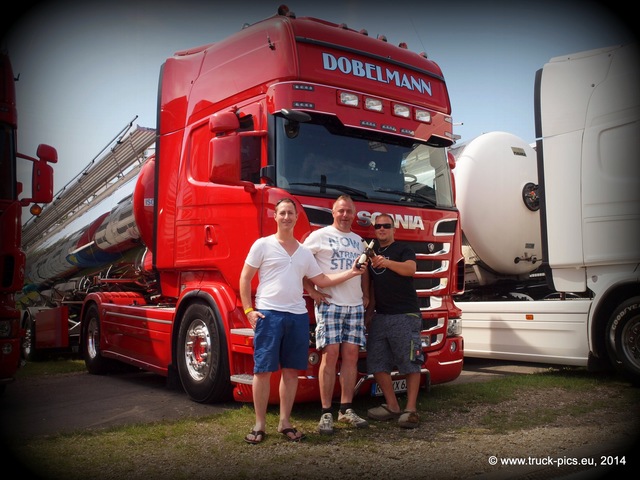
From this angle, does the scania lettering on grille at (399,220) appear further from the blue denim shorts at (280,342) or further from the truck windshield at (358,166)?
the blue denim shorts at (280,342)

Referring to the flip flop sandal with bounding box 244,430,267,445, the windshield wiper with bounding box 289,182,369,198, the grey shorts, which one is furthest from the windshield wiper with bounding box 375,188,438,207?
the flip flop sandal with bounding box 244,430,267,445

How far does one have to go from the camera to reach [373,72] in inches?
241

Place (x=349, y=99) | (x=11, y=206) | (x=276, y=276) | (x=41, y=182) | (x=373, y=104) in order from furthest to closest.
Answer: (x=41, y=182) → (x=11, y=206) → (x=373, y=104) → (x=349, y=99) → (x=276, y=276)

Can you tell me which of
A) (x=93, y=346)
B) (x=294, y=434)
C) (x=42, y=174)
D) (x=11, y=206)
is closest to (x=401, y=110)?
(x=294, y=434)

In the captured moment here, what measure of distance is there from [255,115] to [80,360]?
7775 millimetres

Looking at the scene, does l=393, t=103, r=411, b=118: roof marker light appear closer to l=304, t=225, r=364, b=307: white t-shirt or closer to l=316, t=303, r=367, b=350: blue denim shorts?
l=304, t=225, r=364, b=307: white t-shirt

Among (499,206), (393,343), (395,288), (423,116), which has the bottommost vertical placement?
(393,343)

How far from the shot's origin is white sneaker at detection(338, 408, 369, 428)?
196 inches

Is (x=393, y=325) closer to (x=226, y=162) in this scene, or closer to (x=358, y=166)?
(x=358, y=166)

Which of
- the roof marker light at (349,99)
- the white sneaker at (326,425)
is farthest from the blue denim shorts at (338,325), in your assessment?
the roof marker light at (349,99)

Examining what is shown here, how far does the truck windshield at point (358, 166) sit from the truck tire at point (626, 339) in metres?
2.36

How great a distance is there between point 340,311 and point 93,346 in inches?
225

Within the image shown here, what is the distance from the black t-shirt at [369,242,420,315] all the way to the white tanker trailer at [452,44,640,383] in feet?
9.56

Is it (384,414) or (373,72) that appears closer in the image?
(384,414)
